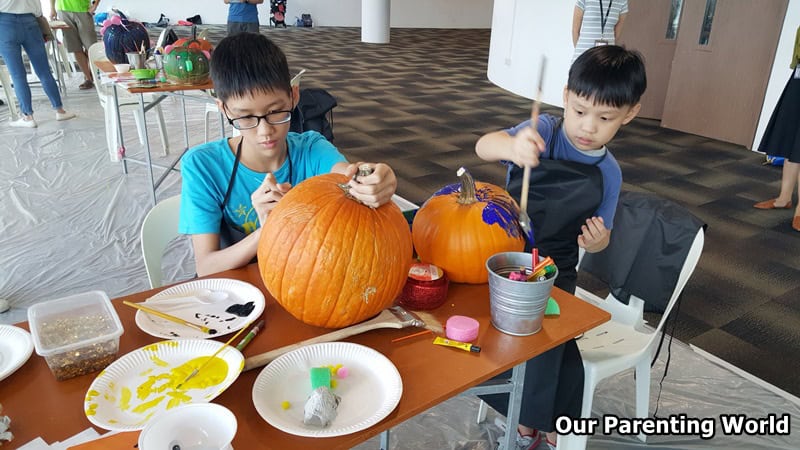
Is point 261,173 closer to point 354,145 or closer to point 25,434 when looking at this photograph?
point 25,434

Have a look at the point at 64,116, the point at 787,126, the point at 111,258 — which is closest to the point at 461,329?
the point at 111,258

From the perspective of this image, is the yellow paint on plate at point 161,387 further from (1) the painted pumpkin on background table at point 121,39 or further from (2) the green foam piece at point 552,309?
(1) the painted pumpkin on background table at point 121,39

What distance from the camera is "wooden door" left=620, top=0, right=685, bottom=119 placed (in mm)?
6668

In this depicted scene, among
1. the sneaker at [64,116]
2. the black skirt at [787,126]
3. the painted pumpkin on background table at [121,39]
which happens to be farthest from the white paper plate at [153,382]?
the sneaker at [64,116]

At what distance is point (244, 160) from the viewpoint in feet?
5.36

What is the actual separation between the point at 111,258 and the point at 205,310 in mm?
2359

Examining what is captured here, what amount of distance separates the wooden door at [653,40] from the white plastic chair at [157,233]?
6323 mm

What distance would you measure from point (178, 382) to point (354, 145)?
4641mm

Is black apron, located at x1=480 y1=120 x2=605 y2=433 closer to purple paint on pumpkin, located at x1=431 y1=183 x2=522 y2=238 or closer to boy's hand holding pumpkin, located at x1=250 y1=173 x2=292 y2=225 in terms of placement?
purple paint on pumpkin, located at x1=431 y1=183 x2=522 y2=238

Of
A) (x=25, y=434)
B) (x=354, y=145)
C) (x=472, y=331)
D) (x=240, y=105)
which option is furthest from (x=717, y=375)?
(x=354, y=145)

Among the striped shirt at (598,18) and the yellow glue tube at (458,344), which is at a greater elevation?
the striped shirt at (598,18)

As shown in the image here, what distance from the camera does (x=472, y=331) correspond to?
1088 millimetres

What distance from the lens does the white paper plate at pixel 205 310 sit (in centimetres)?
108

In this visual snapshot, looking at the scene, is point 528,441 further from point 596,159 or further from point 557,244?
point 596,159
